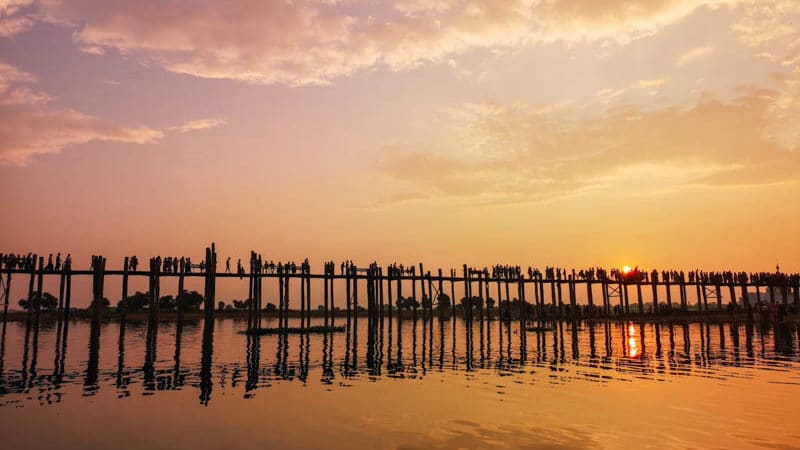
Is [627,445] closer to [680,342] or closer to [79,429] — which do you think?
[79,429]

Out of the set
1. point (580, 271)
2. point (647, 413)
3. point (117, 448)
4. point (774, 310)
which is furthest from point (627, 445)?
point (580, 271)

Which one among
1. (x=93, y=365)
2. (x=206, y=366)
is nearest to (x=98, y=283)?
(x=93, y=365)

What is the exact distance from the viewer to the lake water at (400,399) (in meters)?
11.1

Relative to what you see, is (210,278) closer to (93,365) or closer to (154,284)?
(154,284)

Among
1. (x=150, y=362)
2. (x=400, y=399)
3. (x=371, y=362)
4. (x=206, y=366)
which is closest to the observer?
(x=400, y=399)

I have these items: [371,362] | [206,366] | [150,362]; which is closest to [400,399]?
[371,362]

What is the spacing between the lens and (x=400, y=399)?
50.0 feet

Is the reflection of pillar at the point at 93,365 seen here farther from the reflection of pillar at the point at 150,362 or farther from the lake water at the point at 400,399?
the reflection of pillar at the point at 150,362

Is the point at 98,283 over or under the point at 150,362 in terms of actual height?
over

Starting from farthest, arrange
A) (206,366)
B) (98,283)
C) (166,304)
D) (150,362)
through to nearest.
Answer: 1. (166,304)
2. (98,283)
3. (150,362)
4. (206,366)

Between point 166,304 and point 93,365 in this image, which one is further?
point 166,304

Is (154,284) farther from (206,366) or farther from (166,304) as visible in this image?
(166,304)

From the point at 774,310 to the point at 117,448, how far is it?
A: 185 feet

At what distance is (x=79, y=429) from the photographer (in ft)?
38.9
